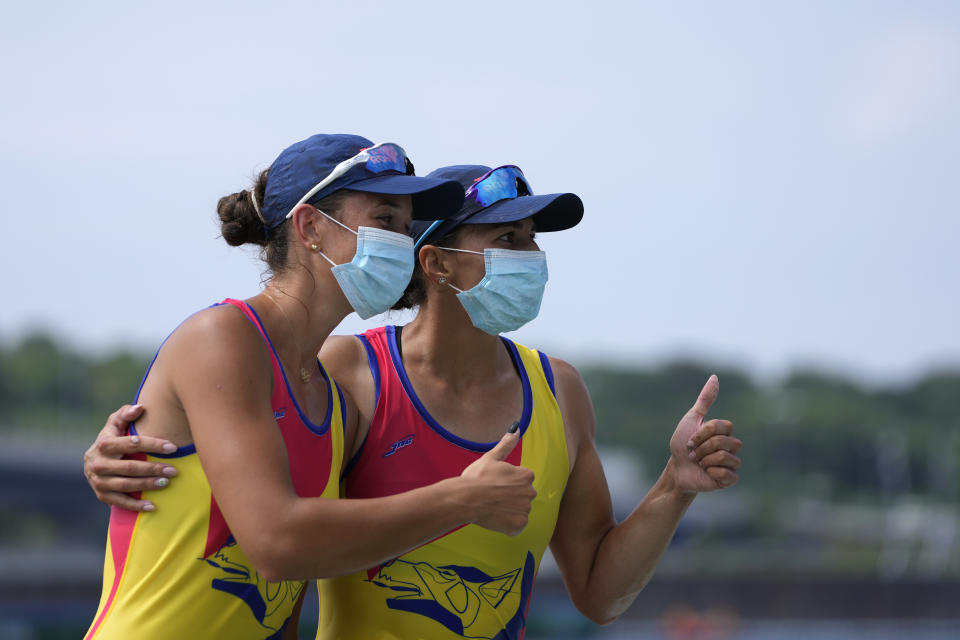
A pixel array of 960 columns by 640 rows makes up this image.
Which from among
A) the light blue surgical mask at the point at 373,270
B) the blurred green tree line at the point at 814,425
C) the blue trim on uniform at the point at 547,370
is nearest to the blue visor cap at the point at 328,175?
the light blue surgical mask at the point at 373,270

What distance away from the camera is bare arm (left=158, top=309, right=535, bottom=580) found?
2.99 m

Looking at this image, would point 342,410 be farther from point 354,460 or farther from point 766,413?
point 766,413

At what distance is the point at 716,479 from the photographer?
404 centimetres

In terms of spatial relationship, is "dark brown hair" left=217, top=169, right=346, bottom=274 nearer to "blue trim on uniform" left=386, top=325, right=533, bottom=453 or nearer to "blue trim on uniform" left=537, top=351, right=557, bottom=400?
"blue trim on uniform" left=386, top=325, right=533, bottom=453

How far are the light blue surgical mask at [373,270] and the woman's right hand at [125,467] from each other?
0.73m

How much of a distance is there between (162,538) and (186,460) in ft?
0.79

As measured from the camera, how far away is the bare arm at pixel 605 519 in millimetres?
4168

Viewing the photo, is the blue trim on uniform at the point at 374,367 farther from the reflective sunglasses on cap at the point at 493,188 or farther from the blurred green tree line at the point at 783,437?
the blurred green tree line at the point at 783,437

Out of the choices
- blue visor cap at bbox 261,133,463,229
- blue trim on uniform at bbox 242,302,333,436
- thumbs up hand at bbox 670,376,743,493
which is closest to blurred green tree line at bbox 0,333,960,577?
thumbs up hand at bbox 670,376,743,493

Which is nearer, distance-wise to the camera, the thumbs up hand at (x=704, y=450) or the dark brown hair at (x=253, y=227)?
the dark brown hair at (x=253, y=227)

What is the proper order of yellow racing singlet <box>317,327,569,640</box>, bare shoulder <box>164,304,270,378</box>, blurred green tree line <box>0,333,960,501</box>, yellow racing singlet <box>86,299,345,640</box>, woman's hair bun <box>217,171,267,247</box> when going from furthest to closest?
blurred green tree line <box>0,333,960,501</box> → yellow racing singlet <box>317,327,569,640</box> → woman's hair bun <box>217,171,267,247</box> → yellow racing singlet <box>86,299,345,640</box> → bare shoulder <box>164,304,270,378</box>

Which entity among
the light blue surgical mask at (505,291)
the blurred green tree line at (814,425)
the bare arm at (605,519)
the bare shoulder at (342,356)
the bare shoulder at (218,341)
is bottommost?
the blurred green tree line at (814,425)

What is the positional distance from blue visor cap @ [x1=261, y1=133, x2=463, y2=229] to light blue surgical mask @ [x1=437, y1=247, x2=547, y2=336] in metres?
0.56

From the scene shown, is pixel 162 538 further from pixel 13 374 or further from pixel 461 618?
pixel 13 374
